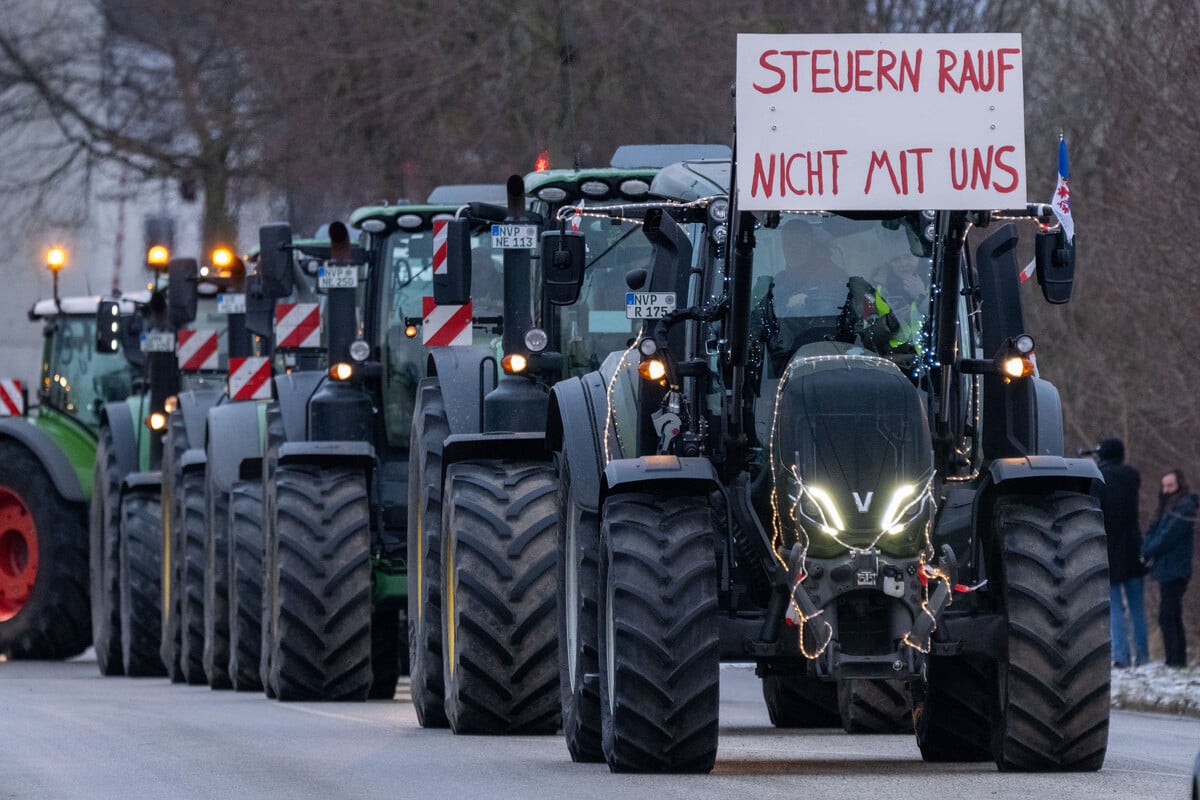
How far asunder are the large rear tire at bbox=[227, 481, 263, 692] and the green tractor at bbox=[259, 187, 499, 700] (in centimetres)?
67

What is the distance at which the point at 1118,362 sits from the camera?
24.4 metres

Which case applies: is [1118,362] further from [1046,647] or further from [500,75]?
[1046,647]

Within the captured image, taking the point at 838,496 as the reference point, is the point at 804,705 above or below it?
below

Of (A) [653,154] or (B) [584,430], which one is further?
(A) [653,154]

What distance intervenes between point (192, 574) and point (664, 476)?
10730mm

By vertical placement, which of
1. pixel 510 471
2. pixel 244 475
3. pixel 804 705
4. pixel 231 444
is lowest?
pixel 804 705

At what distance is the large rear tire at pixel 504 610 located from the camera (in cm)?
1480

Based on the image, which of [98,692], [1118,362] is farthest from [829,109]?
[1118,362]

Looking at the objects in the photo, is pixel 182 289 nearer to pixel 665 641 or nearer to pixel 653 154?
pixel 653 154

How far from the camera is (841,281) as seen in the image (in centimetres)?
1231

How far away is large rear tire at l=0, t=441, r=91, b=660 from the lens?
26.2m

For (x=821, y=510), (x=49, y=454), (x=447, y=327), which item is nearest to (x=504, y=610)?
(x=447, y=327)

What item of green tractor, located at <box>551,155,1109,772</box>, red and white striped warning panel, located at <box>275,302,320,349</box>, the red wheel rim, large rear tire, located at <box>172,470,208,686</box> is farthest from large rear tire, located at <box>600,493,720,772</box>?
the red wheel rim

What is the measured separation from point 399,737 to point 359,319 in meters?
4.96
